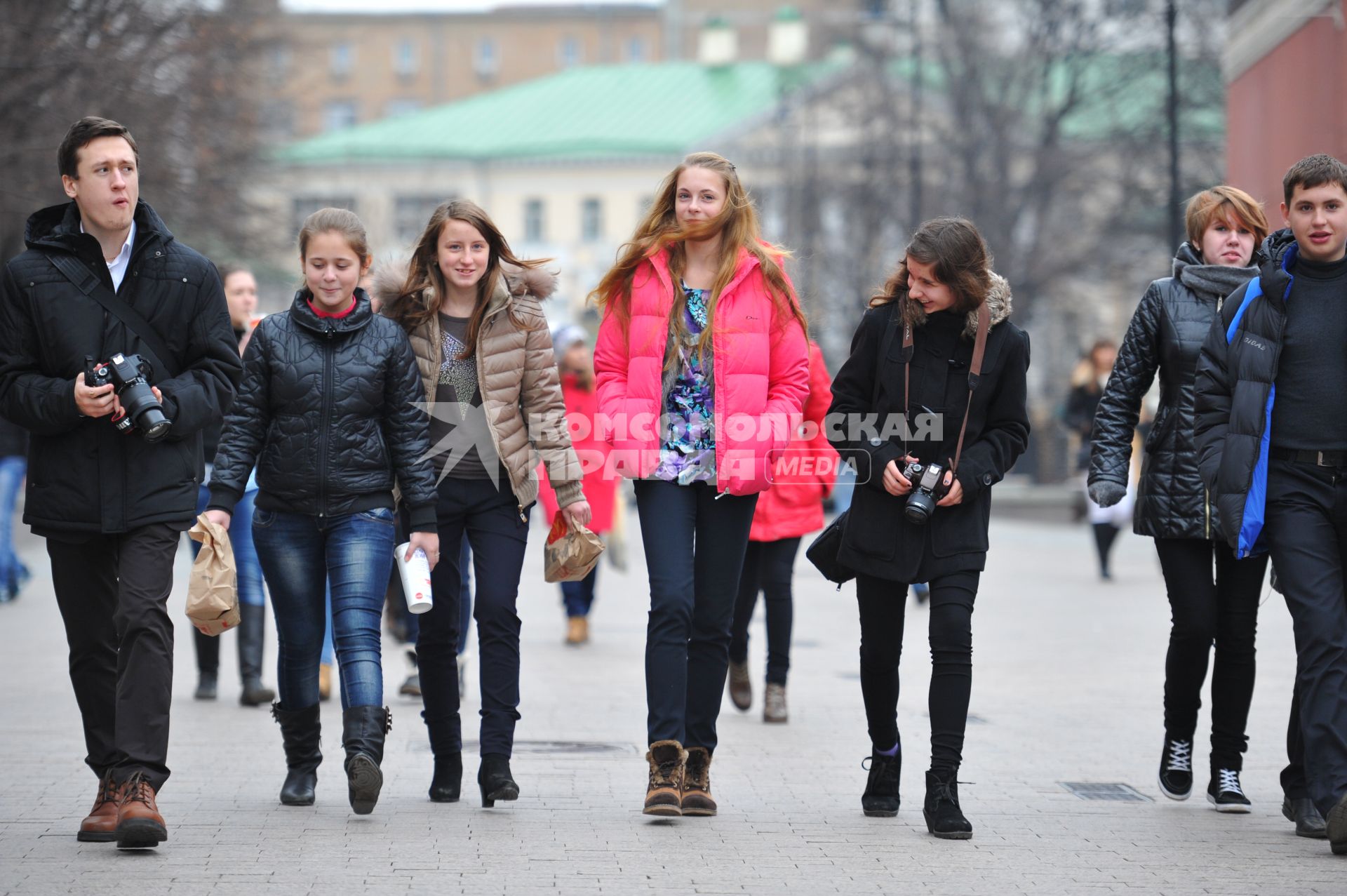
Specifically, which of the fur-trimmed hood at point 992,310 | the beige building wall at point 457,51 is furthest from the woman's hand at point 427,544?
the beige building wall at point 457,51

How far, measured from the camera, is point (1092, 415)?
17.2m

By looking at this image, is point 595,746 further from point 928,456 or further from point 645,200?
point 645,200

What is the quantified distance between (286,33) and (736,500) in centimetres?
3129

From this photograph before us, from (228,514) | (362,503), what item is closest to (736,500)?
(362,503)

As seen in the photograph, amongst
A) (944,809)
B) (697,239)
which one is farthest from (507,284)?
(944,809)

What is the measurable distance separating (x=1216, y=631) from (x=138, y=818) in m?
3.62

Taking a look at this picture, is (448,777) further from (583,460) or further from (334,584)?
(583,460)

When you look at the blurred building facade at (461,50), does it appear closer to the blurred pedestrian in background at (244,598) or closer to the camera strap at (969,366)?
the blurred pedestrian in background at (244,598)

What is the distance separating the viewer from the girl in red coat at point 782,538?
913 centimetres

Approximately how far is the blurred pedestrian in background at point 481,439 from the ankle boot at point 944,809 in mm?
1375

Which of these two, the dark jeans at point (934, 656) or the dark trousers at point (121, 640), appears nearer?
the dark trousers at point (121, 640)

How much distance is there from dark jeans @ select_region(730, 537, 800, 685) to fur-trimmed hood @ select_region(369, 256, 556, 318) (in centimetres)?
267

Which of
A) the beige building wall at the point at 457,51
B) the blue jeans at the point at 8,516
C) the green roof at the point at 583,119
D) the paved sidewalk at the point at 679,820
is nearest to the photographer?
the paved sidewalk at the point at 679,820

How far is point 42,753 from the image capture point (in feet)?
25.3
